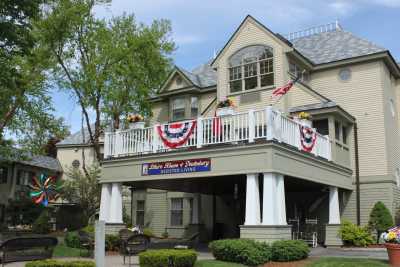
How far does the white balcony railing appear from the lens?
15.7 meters

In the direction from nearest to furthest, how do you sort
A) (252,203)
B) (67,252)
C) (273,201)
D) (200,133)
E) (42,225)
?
(273,201), (252,203), (200,133), (67,252), (42,225)

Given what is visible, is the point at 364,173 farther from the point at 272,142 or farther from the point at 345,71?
the point at 272,142

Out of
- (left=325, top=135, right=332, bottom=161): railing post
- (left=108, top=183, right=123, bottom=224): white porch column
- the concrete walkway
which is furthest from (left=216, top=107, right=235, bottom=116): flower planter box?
(left=108, top=183, right=123, bottom=224): white porch column

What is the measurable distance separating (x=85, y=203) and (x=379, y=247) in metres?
18.6

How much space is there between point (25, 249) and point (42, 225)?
24.0m

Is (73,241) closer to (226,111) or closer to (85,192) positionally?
(226,111)

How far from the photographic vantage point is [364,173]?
22562 mm

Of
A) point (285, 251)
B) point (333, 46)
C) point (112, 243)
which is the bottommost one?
point (112, 243)

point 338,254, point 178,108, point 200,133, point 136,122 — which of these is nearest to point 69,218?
point 178,108

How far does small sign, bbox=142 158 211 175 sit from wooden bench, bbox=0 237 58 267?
5.25 meters

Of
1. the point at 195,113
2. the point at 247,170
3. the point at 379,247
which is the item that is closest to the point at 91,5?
the point at 195,113

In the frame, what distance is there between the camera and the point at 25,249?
524 inches

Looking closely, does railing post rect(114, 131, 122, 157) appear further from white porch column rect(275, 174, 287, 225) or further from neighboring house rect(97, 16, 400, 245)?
white porch column rect(275, 174, 287, 225)

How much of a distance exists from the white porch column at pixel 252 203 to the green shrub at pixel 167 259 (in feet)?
10.8
